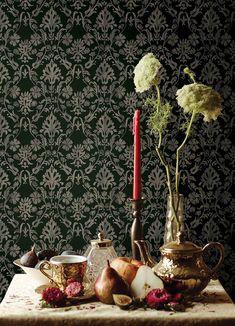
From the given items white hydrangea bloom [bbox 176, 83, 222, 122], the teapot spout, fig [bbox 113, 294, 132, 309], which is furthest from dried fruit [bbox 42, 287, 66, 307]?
white hydrangea bloom [bbox 176, 83, 222, 122]

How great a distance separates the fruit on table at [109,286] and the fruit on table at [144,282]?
3cm

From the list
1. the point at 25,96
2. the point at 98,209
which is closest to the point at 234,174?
the point at 98,209

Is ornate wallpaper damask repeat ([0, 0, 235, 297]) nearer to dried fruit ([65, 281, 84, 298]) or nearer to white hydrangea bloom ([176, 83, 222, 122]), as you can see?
white hydrangea bloom ([176, 83, 222, 122])

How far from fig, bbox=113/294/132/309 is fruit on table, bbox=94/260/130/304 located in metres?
0.02

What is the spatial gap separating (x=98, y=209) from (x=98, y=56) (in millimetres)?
641

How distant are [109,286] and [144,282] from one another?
0.11 meters

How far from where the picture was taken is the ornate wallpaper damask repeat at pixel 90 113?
2584 mm

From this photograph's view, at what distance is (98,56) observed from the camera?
102 inches

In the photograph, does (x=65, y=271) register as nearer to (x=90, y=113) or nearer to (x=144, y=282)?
(x=144, y=282)

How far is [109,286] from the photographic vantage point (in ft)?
6.01

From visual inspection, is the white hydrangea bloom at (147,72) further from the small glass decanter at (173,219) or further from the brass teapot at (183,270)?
the brass teapot at (183,270)

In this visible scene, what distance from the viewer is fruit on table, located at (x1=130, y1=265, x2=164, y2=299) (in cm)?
185

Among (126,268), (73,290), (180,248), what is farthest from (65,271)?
(180,248)

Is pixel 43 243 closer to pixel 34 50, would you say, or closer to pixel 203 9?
pixel 34 50
